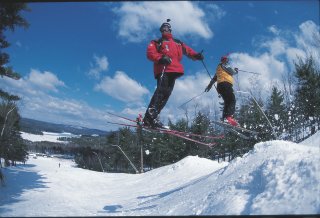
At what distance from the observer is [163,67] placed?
672cm

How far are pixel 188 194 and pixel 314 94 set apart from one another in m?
26.3

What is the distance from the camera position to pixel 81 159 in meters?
87.9

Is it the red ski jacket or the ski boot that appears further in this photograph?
the ski boot

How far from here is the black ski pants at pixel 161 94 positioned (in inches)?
266

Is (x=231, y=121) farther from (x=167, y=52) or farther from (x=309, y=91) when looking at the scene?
(x=309, y=91)

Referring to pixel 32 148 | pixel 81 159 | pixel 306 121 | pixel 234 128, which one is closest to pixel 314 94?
pixel 306 121

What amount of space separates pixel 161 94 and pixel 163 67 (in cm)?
58

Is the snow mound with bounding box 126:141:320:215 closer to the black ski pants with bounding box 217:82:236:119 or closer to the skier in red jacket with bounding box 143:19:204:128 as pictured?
the black ski pants with bounding box 217:82:236:119

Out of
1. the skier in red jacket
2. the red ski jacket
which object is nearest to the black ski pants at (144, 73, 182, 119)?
the skier in red jacket

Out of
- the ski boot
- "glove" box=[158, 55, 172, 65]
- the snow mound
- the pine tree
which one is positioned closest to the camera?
the snow mound

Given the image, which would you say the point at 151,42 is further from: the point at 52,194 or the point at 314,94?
the point at 314,94

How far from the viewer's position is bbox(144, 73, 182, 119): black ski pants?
266 inches

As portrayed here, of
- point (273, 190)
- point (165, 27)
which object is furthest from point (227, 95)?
point (273, 190)

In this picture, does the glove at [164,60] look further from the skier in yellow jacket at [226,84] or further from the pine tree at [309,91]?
the pine tree at [309,91]
